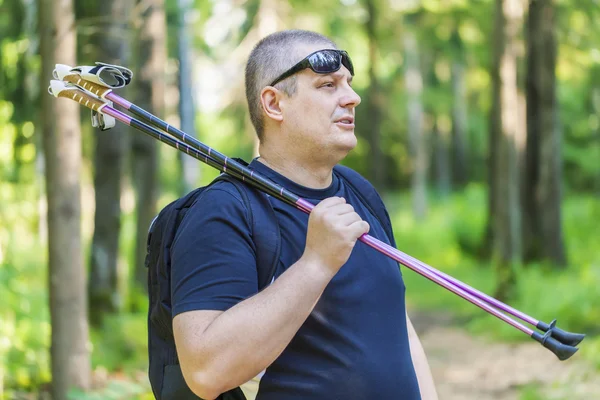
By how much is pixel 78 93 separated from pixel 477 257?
52.5 ft

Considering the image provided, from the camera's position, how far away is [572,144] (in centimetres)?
2811

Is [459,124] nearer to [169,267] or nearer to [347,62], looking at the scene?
[347,62]

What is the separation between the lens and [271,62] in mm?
2451

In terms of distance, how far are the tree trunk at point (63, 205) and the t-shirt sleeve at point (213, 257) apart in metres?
3.45

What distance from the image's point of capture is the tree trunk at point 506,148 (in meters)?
12.6

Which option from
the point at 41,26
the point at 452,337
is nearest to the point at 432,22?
the point at 452,337

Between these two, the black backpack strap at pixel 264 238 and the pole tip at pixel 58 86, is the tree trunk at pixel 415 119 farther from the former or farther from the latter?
the black backpack strap at pixel 264 238

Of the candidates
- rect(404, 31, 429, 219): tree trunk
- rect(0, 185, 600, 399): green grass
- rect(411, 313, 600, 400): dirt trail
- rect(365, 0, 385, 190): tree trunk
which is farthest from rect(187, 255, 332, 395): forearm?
rect(404, 31, 429, 219): tree trunk

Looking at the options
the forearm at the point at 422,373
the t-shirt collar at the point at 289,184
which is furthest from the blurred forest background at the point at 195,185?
the t-shirt collar at the point at 289,184

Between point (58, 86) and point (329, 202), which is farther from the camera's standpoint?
point (58, 86)

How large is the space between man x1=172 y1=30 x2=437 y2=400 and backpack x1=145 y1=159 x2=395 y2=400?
40 millimetres

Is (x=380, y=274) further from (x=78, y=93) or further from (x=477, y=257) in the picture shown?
(x=477, y=257)

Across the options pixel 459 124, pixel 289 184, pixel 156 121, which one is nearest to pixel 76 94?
pixel 156 121

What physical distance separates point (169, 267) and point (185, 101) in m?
5.96
